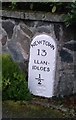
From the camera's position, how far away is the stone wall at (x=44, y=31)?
4.54 meters

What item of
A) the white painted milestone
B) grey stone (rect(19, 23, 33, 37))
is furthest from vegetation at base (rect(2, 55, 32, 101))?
grey stone (rect(19, 23, 33, 37))

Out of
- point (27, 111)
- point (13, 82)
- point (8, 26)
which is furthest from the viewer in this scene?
point (8, 26)

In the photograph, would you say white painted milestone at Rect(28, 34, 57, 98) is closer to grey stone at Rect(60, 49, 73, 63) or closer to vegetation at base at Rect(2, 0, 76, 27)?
grey stone at Rect(60, 49, 73, 63)

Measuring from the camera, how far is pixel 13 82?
4414 millimetres

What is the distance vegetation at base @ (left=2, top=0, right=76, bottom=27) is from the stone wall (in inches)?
4.3

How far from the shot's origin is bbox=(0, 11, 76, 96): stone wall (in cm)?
454

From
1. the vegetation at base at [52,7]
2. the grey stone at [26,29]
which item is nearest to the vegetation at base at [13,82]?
the grey stone at [26,29]

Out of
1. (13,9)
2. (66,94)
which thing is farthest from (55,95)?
(13,9)

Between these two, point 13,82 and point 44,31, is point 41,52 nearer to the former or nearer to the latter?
point 44,31

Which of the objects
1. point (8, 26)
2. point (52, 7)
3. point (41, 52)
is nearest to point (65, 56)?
point (41, 52)

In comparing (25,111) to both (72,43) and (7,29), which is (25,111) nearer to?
(72,43)

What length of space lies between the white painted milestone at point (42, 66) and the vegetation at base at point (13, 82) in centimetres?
15

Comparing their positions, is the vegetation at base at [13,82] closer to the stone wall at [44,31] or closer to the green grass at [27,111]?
the green grass at [27,111]

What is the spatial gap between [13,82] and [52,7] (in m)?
0.96
